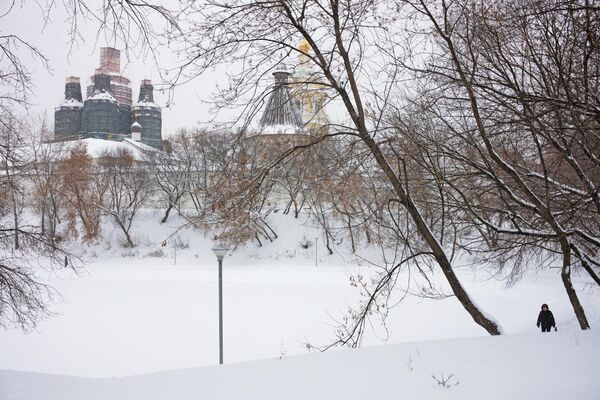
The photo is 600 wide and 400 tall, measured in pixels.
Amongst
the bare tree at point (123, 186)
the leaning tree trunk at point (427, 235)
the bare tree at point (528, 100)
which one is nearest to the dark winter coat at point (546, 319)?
the bare tree at point (528, 100)

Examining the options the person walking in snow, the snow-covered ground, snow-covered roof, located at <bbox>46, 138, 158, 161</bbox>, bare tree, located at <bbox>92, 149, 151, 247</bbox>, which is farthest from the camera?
snow-covered roof, located at <bbox>46, 138, 158, 161</bbox>

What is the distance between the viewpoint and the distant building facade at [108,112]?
3145 inches

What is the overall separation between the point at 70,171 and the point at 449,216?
39.3 metres

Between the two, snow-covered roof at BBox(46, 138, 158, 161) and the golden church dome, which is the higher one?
snow-covered roof at BBox(46, 138, 158, 161)

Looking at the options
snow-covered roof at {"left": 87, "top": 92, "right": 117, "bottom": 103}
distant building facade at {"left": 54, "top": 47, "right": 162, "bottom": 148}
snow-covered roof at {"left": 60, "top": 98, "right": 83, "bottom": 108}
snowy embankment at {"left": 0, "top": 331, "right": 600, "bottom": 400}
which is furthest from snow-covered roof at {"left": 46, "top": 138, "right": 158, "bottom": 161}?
snowy embankment at {"left": 0, "top": 331, "right": 600, "bottom": 400}

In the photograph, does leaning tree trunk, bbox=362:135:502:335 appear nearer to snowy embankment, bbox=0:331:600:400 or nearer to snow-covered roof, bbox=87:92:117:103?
snowy embankment, bbox=0:331:600:400

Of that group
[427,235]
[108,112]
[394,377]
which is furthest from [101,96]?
[394,377]

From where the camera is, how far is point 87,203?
43.3 metres

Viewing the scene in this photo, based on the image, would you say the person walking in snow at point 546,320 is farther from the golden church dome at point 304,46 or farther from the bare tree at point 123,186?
the bare tree at point 123,186

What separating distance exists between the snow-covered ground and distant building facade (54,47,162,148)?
40760 millimetres

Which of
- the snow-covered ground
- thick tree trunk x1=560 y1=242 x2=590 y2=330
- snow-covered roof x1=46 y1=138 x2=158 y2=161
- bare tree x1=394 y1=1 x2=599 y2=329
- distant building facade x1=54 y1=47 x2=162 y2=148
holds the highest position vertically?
distant building facade x1=54 y1=47 x2=162 y2=148

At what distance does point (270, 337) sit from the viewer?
15406 millimetres

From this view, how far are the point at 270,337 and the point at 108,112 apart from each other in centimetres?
7311

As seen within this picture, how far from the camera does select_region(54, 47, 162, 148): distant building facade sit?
79875 millimetres
